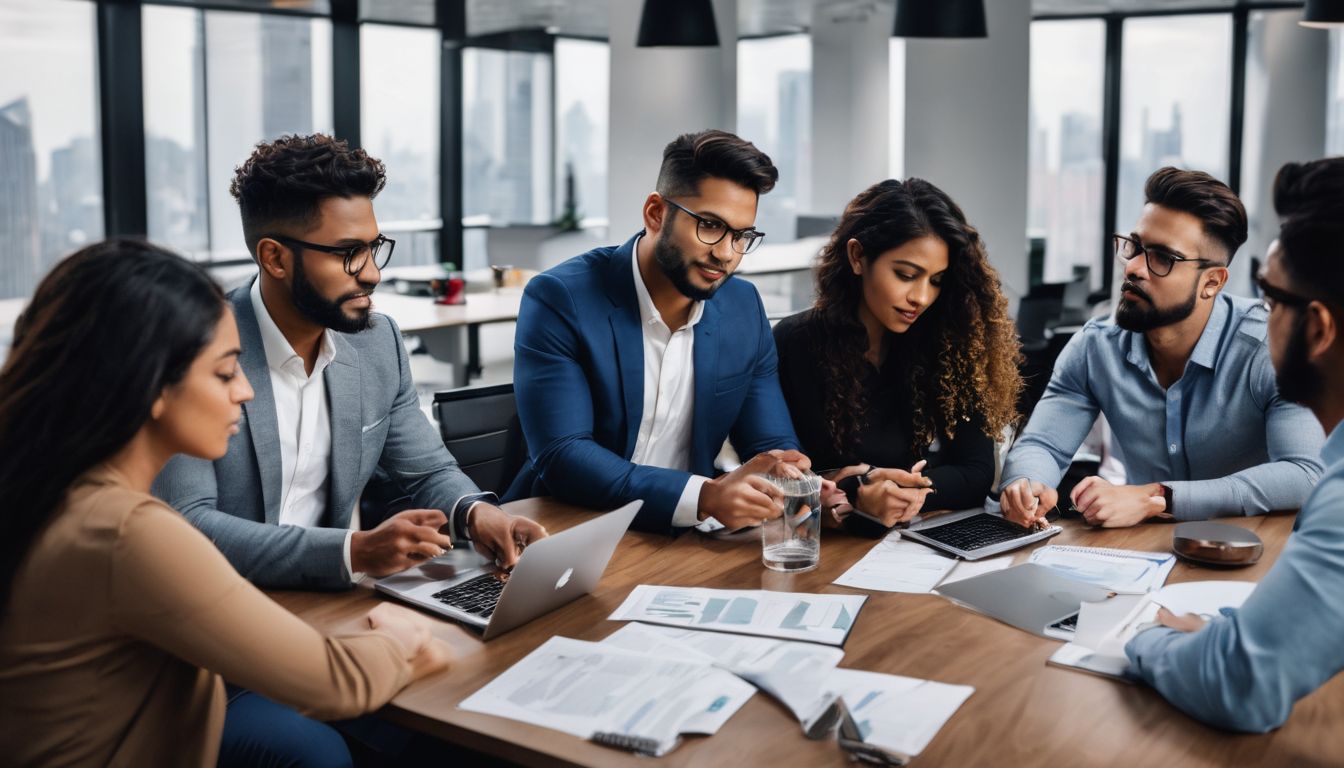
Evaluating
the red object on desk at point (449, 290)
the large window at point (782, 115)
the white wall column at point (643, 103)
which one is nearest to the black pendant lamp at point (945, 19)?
the white wall column at point (643, 103)

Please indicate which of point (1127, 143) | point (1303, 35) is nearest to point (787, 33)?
point (1127, 143)

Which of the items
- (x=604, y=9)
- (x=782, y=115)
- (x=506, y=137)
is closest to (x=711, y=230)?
(x=604, y=9)

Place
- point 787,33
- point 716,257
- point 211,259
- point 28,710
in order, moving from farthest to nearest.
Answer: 1. point 787,33
2. point 211,259
3. point 716,257
4. point 28,710

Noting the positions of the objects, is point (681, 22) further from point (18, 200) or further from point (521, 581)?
point (521, 581)

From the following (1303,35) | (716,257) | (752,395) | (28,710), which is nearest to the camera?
(28,710)

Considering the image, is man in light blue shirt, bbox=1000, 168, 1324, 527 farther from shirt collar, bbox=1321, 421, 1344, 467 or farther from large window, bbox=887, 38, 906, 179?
large window, bbox=887, 38, 906, 179

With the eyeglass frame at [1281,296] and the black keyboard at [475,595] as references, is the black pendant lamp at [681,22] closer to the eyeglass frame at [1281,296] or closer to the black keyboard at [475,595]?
the black keyboard at [475,595]

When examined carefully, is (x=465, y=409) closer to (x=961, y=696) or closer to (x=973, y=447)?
(x=973, y=447)

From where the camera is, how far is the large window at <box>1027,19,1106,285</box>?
1080 cm

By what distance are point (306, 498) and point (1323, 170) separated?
6.01 feet

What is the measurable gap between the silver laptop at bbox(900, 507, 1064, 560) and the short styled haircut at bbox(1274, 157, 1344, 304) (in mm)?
826

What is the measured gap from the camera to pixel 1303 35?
9539 millimetres

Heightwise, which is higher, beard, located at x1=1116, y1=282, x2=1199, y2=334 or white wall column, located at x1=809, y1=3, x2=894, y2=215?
white wall column, located at x1=809, y1=3, x2=894, y2=215

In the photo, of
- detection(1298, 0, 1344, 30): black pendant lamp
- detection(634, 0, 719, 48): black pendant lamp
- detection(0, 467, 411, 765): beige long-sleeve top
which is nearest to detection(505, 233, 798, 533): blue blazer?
detection(0, 467, 411, 765): beige long-sleeve top
